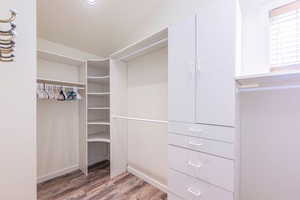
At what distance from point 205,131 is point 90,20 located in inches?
89.3

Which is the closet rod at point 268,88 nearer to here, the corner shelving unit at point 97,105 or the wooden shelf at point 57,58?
the corner shelving unit at point 97,105

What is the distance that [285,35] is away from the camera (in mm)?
1217

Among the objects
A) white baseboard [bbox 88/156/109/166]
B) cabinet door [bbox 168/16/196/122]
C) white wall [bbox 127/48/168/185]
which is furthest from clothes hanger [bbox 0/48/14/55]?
white baseboard [bbox 88/156/109/166]

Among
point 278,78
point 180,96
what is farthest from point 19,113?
point 278,78

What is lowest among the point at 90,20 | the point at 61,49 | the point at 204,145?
the point at 204,145

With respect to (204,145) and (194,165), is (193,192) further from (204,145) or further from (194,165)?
(204,145)

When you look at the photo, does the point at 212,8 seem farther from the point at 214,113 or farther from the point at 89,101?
the point at 89,101

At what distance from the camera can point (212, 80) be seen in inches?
46.6

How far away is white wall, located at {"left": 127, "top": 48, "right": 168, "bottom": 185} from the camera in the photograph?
2088 mm

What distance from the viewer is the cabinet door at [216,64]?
109 cm

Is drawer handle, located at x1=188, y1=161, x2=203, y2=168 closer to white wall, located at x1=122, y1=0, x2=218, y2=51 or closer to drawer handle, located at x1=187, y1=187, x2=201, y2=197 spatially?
drawer handle, located at x1=187, y1=187, x2=201, y2=197

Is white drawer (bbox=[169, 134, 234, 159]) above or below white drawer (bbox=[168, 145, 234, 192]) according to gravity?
above

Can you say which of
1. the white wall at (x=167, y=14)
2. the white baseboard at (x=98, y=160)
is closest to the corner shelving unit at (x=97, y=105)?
the white baseboard at (x=98, y=160)

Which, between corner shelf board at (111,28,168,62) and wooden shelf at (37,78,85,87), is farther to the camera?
wooden shelf at (37,78,85,87)
